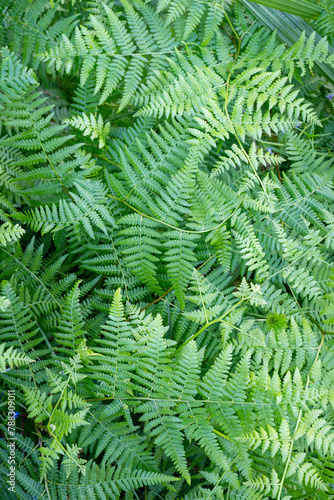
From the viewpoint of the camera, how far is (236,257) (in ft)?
7.97

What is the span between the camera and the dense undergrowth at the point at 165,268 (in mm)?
1924

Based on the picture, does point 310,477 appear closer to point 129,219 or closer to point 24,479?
point 24,479

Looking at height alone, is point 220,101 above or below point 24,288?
above

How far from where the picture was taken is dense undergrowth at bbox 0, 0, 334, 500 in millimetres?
1924

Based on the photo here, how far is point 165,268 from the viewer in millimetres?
2309

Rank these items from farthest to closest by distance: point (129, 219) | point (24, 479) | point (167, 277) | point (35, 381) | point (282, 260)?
point (282, 260) → point (167, 277) → point (129, 219) → point (35, 381) → point (24, 479)

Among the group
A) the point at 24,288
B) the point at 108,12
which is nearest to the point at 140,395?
the point at 24,288

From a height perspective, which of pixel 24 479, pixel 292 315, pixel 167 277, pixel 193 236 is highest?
pixel 193 236

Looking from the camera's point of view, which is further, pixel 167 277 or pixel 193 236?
pixel 167 277

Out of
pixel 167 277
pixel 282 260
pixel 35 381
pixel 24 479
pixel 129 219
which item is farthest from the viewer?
pixel 282 260

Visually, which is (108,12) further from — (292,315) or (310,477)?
(310,477)

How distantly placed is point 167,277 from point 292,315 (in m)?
0.82

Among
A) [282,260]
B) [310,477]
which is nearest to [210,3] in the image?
[282,260]

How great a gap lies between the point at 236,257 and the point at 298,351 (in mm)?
686
